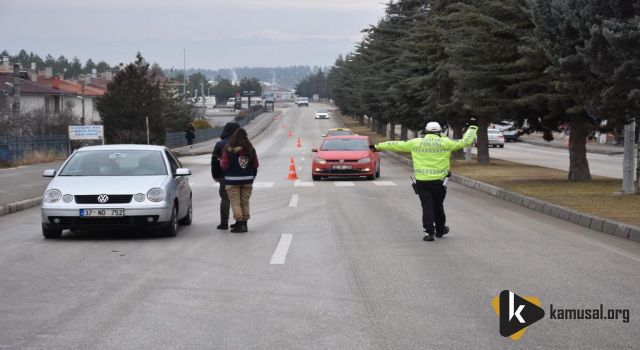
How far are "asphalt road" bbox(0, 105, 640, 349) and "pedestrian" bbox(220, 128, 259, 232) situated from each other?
1.48 ft

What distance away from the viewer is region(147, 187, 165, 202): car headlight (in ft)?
43.9

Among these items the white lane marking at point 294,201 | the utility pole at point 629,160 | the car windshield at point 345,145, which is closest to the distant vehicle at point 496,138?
the car windshield at point 345,145

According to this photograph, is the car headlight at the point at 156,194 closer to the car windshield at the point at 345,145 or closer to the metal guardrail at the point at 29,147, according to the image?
the car windshield at the point at 345,145

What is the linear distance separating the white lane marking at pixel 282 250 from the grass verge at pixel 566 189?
5442 mm

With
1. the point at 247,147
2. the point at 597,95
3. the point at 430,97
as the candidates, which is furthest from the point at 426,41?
the point at 247,147

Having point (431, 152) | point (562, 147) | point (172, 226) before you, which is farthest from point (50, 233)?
point (562, 147)

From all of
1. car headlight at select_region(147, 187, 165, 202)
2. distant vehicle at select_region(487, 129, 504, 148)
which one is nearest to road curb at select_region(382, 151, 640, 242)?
car headlight at select_region(147, 187, 165, 202)

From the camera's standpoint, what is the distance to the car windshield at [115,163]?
14289 mm

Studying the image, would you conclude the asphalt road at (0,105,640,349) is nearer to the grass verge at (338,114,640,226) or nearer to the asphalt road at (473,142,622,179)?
the grass verge at (338,114,640,226)

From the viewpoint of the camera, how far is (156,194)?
1346 centimetres

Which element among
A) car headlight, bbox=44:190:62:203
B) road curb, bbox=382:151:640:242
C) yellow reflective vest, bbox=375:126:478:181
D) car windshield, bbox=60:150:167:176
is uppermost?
yellow reflective vest, bbox=375:126:478:181

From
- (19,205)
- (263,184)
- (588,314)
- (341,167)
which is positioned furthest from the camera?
(341,167)

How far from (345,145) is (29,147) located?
1802 cm

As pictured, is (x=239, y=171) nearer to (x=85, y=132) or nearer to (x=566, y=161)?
(x=85, y=132)
